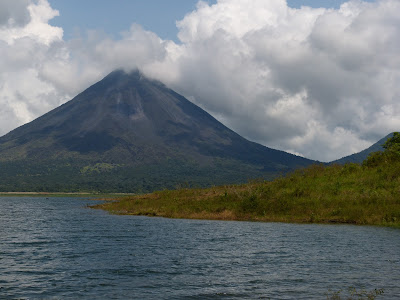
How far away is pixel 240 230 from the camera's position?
38938 mm

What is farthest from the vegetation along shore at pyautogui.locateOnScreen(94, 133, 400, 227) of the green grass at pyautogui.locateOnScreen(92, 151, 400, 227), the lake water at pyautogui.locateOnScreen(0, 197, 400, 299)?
the lake water at pyautogui.locateOnScreen(0, 197, 400, 299)

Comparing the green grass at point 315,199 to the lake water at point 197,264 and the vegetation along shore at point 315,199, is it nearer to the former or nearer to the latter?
the vegetation along shore at point 315,199

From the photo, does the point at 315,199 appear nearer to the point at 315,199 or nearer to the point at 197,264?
the point at 315,199

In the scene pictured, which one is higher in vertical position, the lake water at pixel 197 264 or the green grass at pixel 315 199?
the green grass at pixel 315 199

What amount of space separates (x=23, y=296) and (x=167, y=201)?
51.6 m

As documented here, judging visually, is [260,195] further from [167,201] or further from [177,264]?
[177,264]

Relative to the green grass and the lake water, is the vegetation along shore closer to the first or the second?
the green grass

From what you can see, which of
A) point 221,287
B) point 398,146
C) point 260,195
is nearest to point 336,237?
point 221,287

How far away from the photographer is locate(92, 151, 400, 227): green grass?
46469mm

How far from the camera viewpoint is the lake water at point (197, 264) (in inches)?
677

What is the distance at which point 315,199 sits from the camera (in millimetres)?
51125

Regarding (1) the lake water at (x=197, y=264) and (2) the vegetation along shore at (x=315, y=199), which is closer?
(1) the lake water at (x=197, y=264)

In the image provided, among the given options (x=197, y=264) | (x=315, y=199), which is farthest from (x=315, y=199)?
(x=197, y=264)

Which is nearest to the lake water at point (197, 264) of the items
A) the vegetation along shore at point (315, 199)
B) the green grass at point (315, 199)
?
the green grass at point (315, 199)
